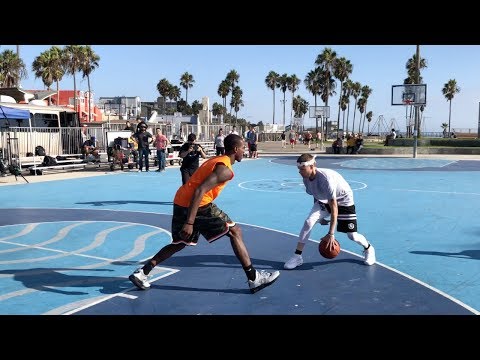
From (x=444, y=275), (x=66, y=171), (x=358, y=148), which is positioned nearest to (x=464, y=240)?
(x=444, y=275)

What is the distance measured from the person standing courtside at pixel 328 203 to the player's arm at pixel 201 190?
130 centimetres

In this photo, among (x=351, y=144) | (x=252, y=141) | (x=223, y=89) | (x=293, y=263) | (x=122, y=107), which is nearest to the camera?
(x=293, y=263)

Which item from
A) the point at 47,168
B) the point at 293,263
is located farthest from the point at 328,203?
the point at 47,168

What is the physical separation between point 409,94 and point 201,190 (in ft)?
99.9

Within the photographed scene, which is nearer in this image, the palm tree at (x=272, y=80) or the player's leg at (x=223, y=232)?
the player's leg at (x=223, y=232)

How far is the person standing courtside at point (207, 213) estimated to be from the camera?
484 cm

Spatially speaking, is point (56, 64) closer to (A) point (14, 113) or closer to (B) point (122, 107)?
(B) point (122, 107)

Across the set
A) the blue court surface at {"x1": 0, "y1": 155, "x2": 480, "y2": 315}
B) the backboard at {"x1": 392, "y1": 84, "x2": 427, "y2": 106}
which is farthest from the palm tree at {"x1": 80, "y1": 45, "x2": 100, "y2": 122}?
the blue court surface at {"x1": 0, "y1": 155, "x2": 480, "y2": 315}

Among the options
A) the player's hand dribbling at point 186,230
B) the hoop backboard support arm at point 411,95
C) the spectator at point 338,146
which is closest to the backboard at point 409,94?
the hoop backboard support arm at point 411,95

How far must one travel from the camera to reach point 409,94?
32156mm

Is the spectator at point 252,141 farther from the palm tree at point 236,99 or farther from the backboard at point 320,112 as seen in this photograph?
the palm tree at point 236,99

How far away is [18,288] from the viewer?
5562 millimetres
